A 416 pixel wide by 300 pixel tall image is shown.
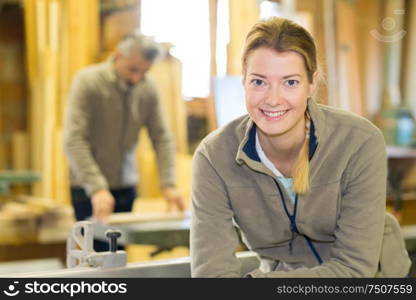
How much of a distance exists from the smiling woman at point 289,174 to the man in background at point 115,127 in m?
1.32

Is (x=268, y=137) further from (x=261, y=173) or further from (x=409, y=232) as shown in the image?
(x=409, y=232)

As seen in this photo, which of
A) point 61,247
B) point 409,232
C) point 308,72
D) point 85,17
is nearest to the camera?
point 308,72

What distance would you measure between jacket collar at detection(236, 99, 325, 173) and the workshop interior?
2.35 meters

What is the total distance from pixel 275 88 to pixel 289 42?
3.8 inches

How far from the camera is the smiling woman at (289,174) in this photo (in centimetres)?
131

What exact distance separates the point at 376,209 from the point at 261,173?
0.83ft

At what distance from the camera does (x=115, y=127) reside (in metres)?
2.92

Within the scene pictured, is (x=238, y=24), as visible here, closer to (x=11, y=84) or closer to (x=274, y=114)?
(x=11, y=84)

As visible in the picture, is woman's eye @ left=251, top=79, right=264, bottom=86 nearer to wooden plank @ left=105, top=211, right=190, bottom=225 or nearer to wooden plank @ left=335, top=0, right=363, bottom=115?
wooden plank @ left=105, top=211, right=190, bottom=225

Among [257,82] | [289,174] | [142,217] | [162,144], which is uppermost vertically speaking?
[257,82]

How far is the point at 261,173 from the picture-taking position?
4.56 ft

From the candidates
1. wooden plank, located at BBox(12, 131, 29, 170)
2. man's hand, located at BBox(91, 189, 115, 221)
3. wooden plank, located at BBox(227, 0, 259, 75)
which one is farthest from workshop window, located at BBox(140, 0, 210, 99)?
man's hand, located at BBox(91, 189, 115, 221)

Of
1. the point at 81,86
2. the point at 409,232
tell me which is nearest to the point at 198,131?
Result: the point at 81,86

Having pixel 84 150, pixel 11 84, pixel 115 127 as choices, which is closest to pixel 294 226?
pixel 84 150
